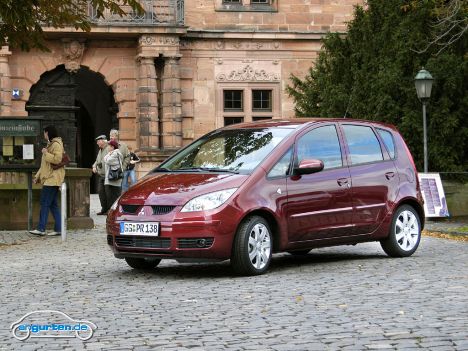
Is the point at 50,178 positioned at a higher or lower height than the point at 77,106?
lower

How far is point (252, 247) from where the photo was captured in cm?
1195

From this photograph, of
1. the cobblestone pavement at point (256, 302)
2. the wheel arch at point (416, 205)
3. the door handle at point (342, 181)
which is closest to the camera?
the cobblestone pavement at point (256, 302)

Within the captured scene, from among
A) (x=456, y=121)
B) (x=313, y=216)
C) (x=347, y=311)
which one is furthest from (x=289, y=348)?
(x=456, y=121)

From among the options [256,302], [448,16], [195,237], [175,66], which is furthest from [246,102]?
[256,302]

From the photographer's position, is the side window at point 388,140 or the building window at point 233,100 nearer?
the side window at point 388,140

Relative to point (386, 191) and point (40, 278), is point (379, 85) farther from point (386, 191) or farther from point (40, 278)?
point (40, 278)

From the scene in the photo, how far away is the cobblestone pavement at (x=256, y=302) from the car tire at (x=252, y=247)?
154mm

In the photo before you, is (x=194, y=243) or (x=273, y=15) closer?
(x=194, y=243)

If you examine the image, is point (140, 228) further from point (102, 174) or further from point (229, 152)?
point (102, 174)

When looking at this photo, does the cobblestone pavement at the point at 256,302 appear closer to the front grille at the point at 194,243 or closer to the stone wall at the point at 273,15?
the front grille at the point at 194,243

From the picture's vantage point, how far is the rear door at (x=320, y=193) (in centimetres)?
1248

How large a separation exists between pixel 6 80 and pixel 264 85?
28.7 feet

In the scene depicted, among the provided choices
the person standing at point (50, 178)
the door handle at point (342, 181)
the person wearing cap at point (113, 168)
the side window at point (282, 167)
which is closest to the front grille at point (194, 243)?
the side window at point (282, 167)

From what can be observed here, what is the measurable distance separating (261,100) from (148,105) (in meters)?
4.25
